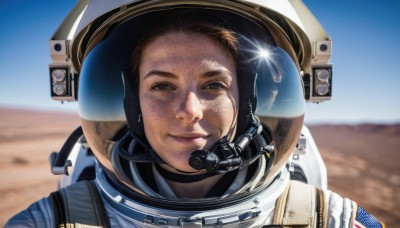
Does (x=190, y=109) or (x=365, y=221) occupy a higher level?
(x=190, y=109)

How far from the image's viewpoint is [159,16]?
42.7 inches

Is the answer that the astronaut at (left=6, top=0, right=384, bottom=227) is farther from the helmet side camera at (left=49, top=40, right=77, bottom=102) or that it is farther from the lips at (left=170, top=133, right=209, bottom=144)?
the helmet side camera at (left=49, top=40, right=77, bottom=102)

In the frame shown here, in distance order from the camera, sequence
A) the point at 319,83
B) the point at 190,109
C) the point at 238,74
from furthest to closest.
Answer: the point at 319,83, the point at 238,74, the point at 190,109

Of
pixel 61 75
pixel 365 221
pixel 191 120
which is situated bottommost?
pixel 365 221

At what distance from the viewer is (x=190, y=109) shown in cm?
97

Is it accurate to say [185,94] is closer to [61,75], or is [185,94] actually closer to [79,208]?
[79,208]

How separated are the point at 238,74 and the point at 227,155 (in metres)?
0.26

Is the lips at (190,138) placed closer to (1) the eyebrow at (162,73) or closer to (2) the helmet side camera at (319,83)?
(1) the eyebrow at (162,73)

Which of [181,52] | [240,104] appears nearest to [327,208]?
[240,104]

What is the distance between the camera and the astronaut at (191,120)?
3.33 ft

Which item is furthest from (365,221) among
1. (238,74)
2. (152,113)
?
(152,113)

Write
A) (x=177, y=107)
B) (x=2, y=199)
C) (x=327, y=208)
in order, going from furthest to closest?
1. (x=2, y=199)
2. (x=327, y=208)
3. (x=177, y=107)

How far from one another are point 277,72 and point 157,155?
18.6 inches

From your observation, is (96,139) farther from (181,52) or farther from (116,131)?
(181,52)
